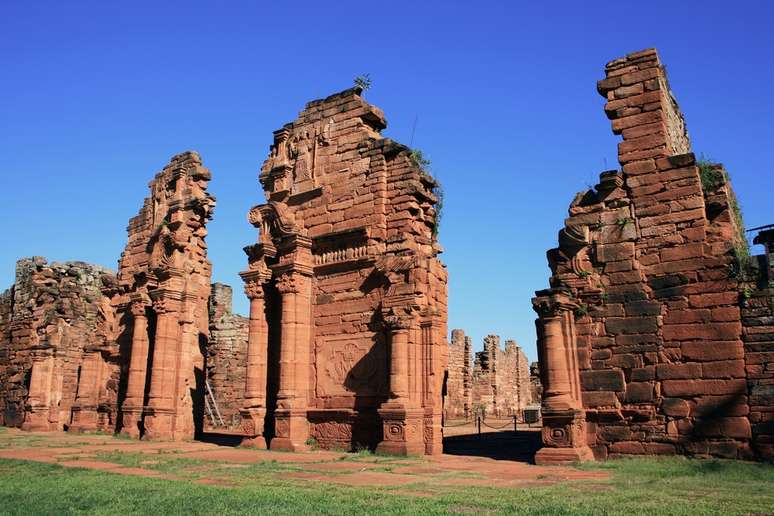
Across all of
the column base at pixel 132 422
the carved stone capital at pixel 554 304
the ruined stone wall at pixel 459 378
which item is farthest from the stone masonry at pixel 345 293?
the ruined stone wall at pixel 459 378

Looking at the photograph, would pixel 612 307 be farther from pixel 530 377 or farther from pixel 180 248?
pixel 530 377

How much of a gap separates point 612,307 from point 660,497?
5266 millimetres

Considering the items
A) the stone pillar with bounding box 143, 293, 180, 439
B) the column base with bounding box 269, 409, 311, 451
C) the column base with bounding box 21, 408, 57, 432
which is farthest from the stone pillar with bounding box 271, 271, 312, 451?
the column base with bounding box 21, 408, 57, 432

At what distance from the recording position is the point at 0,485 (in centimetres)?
753

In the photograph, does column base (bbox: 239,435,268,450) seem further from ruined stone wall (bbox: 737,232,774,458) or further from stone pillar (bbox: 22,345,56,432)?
stone pillar (bbox: 22,345,56,432)

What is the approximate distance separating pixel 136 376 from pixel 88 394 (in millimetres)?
3052

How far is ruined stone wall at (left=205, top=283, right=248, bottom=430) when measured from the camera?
25828 millimetres

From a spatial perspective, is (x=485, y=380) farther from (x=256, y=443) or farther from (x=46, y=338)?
(x=256, y=443)

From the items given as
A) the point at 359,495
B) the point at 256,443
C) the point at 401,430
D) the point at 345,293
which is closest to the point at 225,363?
the point at 256,443

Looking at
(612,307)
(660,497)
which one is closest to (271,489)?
(660,497)

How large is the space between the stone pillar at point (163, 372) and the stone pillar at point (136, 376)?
59 cm

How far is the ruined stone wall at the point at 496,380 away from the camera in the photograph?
36.8m

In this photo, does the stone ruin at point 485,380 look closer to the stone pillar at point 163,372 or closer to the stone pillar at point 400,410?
the stone pillar at point 163,372

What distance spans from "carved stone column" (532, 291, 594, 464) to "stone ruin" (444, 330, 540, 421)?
2110 centimetres
